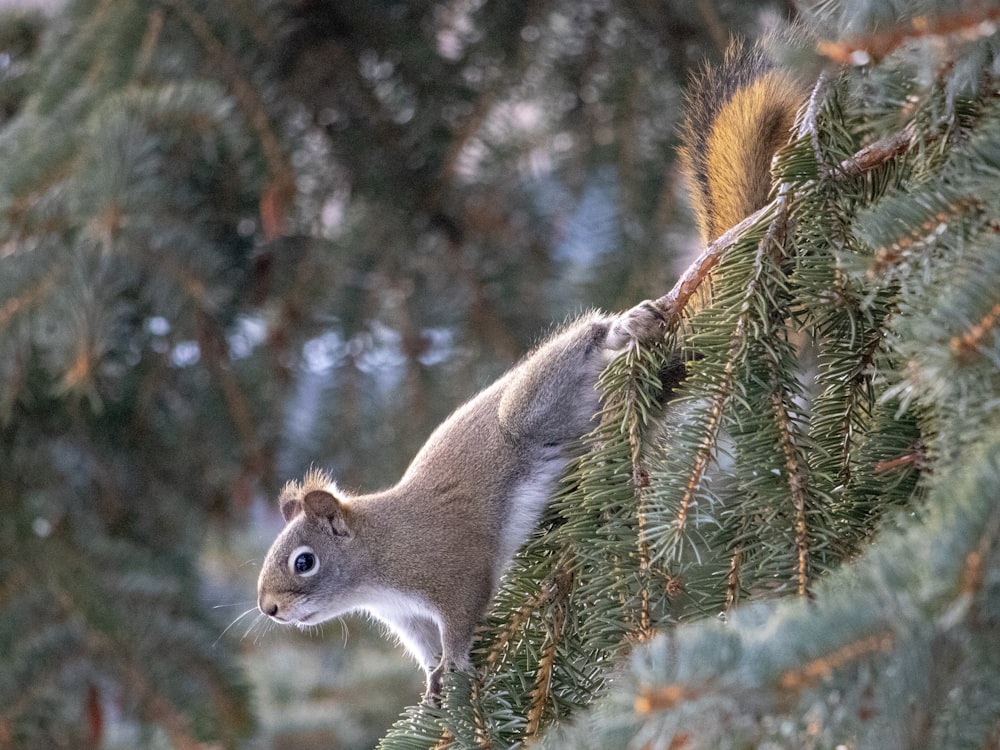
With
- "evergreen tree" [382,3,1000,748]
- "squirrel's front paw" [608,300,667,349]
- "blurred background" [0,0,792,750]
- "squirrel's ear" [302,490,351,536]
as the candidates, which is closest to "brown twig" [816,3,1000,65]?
"evergreen tree" [382,3,1000,748]

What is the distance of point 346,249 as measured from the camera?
2.42m

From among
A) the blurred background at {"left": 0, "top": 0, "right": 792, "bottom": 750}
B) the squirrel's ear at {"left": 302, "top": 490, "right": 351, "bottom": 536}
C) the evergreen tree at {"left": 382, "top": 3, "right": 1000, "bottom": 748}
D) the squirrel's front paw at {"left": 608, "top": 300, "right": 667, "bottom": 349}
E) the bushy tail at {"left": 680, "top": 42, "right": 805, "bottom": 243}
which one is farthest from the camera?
the squirrel's ear at {"left": 302, "top": 490, "right": 351, "bottom": 536}

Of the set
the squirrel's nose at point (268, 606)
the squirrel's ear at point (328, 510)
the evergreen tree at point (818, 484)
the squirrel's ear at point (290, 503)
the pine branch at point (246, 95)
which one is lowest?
the evergreen tree at point (818, 484)

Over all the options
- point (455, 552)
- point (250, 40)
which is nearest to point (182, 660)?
point (455, 552)

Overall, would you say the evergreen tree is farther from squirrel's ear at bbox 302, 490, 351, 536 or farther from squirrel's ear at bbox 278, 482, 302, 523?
squirrel's ear at bbox 278, 482, 302, 523

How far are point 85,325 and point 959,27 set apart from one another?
1.31 metres

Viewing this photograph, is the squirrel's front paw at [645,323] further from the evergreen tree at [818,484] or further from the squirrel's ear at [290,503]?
the squirrel's ear at [290,503]

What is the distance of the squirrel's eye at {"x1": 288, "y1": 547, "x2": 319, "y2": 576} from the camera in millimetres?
1790

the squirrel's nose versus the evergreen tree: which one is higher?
the squirrel's nose

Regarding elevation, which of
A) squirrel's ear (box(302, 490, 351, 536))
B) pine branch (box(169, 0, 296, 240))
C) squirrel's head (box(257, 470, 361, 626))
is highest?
pine branch (box(169, 0, 296, 240))

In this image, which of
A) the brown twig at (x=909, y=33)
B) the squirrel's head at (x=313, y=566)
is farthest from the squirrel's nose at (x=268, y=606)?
the brown twig at (x=909, y=33)

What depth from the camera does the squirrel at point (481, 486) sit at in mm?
1385

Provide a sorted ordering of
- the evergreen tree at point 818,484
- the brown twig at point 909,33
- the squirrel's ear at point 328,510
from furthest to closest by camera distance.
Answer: the squirrel's ear at point 328,510, the brown twig at point 909,33, the evergreen tree at point 818,484

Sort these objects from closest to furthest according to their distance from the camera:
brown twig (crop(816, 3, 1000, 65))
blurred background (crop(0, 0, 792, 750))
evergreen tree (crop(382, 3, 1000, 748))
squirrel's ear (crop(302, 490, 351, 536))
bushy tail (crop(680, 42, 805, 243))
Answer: evergreen tree (crop(382, 3, 1000, 748)) → brown twig (crop(816, 3, 1000, 65)) → bushy tail (crop(680, 42, 805, 243)) → blurred background (crop(0, 0, 792, 750)) → squirrel's ear (crop(302, 490, 351, 536))
